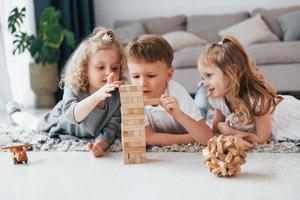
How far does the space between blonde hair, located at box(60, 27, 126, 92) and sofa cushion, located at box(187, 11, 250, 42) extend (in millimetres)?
2325

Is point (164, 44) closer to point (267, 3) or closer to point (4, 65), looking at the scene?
point (4, 65)

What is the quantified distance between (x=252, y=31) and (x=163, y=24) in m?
0.84

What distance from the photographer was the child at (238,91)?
203cm

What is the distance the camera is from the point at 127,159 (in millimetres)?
1878

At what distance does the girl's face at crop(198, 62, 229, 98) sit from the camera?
6.67ft

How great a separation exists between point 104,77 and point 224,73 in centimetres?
50

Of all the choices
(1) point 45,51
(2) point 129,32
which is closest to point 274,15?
(2) point 129,32

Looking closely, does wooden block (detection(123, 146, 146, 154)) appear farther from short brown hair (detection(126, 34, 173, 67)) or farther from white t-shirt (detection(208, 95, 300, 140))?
white t-shirt (detection(208, 95, 300, 140))

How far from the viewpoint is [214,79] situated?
6.72ft

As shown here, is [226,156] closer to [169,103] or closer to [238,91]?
[169,103]

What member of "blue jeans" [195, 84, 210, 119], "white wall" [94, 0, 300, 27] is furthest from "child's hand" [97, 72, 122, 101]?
"white wall" [94, 0, 300, 27]

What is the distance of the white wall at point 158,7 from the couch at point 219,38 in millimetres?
180

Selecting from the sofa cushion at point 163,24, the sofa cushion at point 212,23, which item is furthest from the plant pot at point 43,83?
the sofa cushion at point 212,23

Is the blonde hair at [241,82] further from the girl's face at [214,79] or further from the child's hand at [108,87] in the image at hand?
the child's hand at [108,87]
